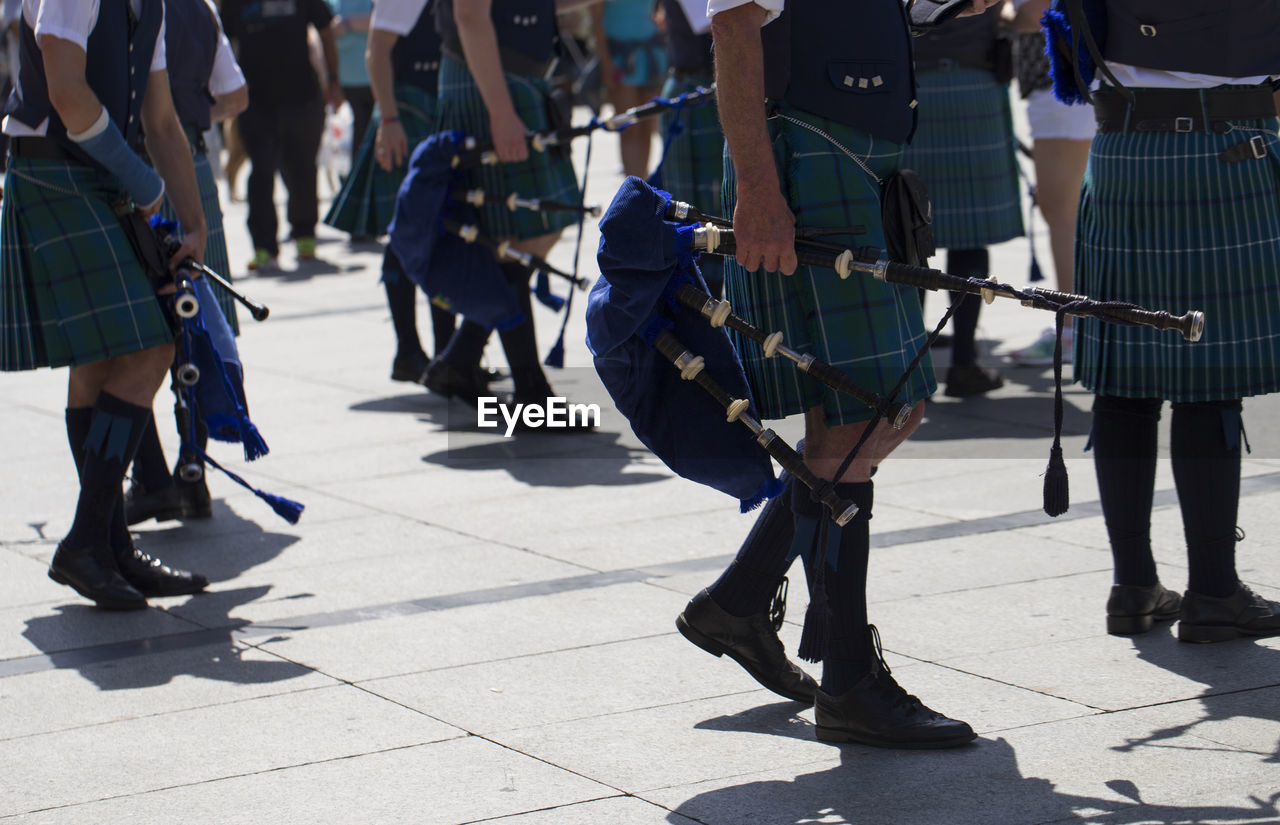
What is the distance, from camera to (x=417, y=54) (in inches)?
295

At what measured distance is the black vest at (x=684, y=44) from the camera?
6.95 meters

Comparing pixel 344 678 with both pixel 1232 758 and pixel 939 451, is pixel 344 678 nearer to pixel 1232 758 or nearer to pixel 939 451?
pixel 1232 758

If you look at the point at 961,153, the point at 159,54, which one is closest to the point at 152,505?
the point at 159,54

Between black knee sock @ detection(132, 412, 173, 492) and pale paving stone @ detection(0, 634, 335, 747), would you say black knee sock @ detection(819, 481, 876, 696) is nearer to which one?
pale paving stone @ detection(0, 634, 335, 747)

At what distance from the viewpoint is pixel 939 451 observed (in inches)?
235

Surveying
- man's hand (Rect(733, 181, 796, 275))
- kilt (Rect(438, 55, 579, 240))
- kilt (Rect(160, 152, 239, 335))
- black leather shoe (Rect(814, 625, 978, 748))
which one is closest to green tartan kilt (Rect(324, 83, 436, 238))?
kilt (Rect(438, 55, 579, 240))

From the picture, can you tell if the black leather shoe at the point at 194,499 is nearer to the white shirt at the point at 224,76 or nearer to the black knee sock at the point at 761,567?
the white shirt at the point at 224,76

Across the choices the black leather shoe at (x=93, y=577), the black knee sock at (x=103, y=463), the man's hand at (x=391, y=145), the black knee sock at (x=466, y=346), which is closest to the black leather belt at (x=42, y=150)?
the black knee sock at (x=103, y=463)

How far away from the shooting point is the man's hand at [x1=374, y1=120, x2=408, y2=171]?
7281 millimetres

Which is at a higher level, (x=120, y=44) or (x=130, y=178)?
(x=120, y=44)

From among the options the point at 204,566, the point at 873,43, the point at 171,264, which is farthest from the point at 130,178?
the point at 873,43

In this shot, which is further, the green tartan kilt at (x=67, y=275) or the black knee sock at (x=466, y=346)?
the black knee sock at (x=466, y=346)

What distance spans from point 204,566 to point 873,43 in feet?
8.53

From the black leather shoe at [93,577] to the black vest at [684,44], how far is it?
337 centimetres
